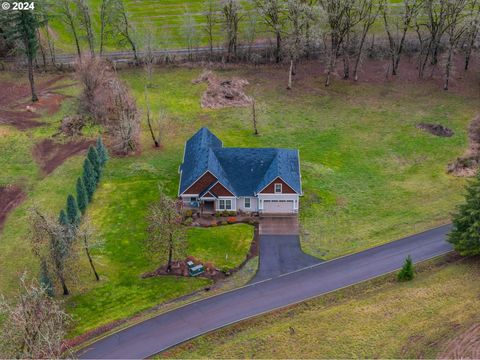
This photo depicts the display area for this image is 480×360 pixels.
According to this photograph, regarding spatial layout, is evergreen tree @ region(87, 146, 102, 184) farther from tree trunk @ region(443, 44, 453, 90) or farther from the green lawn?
tree trunk @ region(443, 44, 453, 90)

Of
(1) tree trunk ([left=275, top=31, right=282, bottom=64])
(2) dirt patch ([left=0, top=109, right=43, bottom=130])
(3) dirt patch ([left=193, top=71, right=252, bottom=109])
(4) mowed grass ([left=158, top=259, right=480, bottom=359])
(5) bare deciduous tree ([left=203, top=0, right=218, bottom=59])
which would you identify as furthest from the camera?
(5) bare deciduous tree ([left=203, top=0, right=218, bottom=59])

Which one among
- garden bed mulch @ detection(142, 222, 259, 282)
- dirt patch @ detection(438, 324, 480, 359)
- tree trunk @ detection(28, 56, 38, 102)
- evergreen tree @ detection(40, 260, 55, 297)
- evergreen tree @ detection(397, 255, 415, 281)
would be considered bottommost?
dirt patch @ detection(438, 324, 480, 359)

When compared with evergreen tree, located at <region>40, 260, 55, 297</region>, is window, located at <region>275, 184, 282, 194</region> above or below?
above

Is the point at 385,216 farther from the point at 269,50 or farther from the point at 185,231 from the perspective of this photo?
the point at 269,50

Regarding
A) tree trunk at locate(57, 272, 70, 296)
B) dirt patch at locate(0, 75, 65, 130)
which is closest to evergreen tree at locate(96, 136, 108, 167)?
dirt patch at locate(0, 75, 65, 130)

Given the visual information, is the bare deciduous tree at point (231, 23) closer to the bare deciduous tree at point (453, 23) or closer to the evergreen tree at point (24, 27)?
the evergreen tree at point (24, 27)

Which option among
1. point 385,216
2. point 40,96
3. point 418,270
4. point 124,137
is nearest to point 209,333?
point 418,270

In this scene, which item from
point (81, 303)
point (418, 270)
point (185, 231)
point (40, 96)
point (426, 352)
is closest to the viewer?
point (426, 352)
